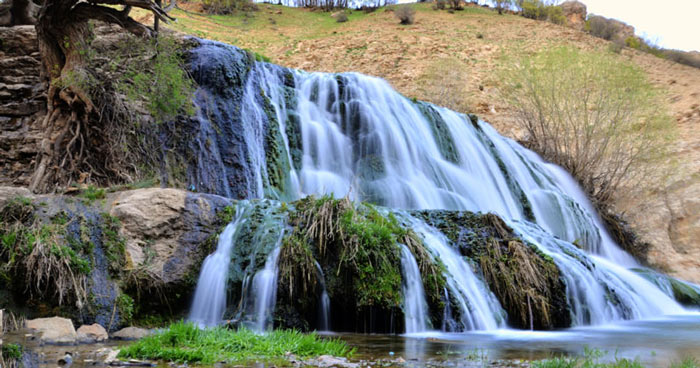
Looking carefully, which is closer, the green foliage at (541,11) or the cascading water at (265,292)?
the cascading water at (265,292)

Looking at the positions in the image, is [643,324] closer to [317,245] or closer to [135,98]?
[317,245]

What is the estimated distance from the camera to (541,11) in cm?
4778

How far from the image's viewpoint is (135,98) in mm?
10102

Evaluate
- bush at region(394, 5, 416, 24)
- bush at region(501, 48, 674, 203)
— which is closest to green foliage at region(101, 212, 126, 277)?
bush at region(501, 48, 674, 203)

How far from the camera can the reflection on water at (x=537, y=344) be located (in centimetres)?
500

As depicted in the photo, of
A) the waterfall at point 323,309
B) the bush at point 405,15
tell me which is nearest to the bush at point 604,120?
the waterfall at point 323,309

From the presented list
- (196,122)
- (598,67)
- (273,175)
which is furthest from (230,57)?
(598,67)

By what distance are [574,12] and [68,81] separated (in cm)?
4798

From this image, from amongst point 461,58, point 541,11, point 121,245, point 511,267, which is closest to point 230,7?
point 461,58

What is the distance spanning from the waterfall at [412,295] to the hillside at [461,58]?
10520 millimetres

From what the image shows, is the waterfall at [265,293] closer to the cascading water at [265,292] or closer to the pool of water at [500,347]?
the cascading water at [265,292]

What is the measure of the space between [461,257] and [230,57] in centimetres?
697

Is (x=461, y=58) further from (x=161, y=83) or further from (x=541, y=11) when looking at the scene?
(x=161, y=83)

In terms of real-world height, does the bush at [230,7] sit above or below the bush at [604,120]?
above
